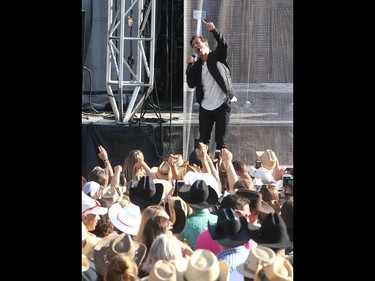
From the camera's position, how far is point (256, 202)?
11.7ft

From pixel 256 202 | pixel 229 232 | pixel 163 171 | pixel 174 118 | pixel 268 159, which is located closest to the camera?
pixel 229 232

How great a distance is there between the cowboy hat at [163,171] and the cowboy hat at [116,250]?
0.86 metres

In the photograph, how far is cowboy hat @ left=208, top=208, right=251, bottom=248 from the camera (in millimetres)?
3182

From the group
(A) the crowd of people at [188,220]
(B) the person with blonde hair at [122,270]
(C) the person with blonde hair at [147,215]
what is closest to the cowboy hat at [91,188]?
(A) the crowd of people at [188,220]

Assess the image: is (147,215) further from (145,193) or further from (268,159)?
(268,159)

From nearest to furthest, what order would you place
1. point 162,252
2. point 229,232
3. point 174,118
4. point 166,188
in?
1. point 162,252
2. point 229,232
3. point 166,188
4. point 174,118

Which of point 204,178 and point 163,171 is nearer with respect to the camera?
point 204,178

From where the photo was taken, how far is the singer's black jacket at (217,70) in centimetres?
381

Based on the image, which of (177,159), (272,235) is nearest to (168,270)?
(272,235)

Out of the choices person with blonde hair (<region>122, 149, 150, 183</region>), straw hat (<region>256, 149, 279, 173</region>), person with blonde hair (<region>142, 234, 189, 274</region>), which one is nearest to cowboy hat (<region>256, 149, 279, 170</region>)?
straw hat (<region>256, 149, 279, 173</region>)

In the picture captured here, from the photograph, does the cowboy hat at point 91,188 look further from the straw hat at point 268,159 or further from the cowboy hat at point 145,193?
the straw hat at point 268,159

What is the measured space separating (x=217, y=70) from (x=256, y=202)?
767mm

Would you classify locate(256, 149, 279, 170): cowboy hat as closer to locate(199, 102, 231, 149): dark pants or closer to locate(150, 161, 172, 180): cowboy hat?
locate(199, 102, 231, 149): dark pants
